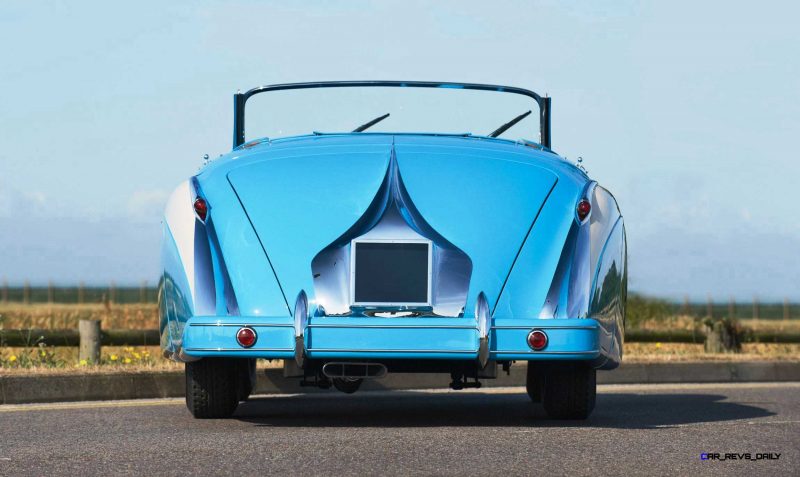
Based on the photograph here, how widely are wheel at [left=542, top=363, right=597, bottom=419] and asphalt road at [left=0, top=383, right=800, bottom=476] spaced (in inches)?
4.0

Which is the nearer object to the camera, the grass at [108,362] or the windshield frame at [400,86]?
the windshield frame at [400,86]

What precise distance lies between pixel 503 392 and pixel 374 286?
4310mm

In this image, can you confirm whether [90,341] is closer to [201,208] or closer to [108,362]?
[108,362]

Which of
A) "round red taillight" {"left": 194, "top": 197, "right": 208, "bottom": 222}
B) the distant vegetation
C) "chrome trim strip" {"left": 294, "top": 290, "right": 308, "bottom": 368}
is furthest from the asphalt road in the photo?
the distant vegetation

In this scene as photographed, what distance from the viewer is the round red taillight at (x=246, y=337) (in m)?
6.65

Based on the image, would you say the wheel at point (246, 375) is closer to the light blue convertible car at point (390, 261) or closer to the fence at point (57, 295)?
the light blue convertible car at point (390, 261)

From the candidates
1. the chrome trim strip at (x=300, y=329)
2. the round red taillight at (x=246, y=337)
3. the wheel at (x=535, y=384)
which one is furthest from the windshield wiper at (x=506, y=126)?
the round red taillight at (x=246, y=337)

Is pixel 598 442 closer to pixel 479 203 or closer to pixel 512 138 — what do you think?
pixel 479 203

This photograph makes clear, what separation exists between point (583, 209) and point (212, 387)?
2.22 meters

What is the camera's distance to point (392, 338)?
6.54 metres

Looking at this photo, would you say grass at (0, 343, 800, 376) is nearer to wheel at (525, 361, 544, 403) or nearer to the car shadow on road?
the car shadow on road

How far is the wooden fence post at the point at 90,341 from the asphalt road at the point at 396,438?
2554 millimetres

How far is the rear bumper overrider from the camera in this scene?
6547 millimetres

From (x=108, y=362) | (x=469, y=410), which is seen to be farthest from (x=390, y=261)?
(x=108, y=362)
